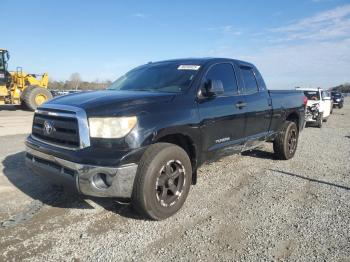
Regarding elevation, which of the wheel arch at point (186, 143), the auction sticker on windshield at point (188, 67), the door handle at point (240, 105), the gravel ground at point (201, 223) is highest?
the auction sticker on windshield at point (188, 67)

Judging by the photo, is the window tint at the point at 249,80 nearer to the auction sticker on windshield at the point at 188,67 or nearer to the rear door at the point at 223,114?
the rear door at the point at 223,114

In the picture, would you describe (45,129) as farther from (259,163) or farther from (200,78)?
(259,163)

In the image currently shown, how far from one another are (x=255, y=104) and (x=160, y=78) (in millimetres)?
1807

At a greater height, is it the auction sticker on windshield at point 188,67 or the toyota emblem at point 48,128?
the auction sticker on windshield at point 188,67

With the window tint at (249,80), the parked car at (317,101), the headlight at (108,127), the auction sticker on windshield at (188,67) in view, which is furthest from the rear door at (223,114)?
the parked car at (317,101)

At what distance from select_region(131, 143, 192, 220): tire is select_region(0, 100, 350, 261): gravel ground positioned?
0.57 ft

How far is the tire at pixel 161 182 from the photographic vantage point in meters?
3.94

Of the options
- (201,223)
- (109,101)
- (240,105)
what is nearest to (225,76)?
(240,105)

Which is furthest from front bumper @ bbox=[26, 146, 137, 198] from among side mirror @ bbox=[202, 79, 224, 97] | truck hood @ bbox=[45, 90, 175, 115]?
side mirror @ bbox=[202, 79, 224, 97]

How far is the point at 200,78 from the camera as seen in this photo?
16.5 ft

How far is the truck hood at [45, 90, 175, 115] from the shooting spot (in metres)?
3.91

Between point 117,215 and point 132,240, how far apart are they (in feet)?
2.31

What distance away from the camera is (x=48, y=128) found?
425 cm

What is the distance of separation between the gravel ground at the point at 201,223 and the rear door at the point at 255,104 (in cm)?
81
